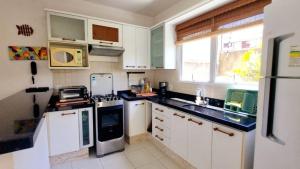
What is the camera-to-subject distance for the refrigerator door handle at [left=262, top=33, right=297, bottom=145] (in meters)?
0.99

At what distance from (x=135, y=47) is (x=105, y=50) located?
0.59 metres

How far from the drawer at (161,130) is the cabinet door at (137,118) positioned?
0.98 feet

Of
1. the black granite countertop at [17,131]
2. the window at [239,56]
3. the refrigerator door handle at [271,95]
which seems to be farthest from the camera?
the window at [239,56]

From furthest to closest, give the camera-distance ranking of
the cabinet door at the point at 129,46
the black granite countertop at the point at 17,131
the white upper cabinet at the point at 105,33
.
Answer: the cabinet door at the point at 129,46
the white upper cabinet at the point at 105,33
the black granite countertop at the point at 17,131

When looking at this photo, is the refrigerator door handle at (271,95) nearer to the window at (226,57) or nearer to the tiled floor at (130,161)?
the window at (226,57)

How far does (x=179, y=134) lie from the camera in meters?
2.04

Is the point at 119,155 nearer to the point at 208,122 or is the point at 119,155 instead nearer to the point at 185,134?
the point at 185,134

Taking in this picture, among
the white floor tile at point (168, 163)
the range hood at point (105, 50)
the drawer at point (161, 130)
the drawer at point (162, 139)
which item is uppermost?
the range hood at point (105, 50)

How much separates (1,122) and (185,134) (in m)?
1.76

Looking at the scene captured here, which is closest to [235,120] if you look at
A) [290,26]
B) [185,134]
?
[185,134]

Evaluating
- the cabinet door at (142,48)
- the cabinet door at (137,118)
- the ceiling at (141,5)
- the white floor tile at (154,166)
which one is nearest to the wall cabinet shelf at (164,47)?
the cabinet door at (142,48)

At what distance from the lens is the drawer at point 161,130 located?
88.7 inches

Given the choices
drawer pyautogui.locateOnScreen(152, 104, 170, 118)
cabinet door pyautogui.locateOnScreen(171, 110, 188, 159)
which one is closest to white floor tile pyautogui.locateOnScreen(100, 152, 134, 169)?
cabinet door pyautogui.locateOnScreen(171, 110, 188, 159)

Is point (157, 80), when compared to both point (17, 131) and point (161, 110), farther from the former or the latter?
point (17, 131)
